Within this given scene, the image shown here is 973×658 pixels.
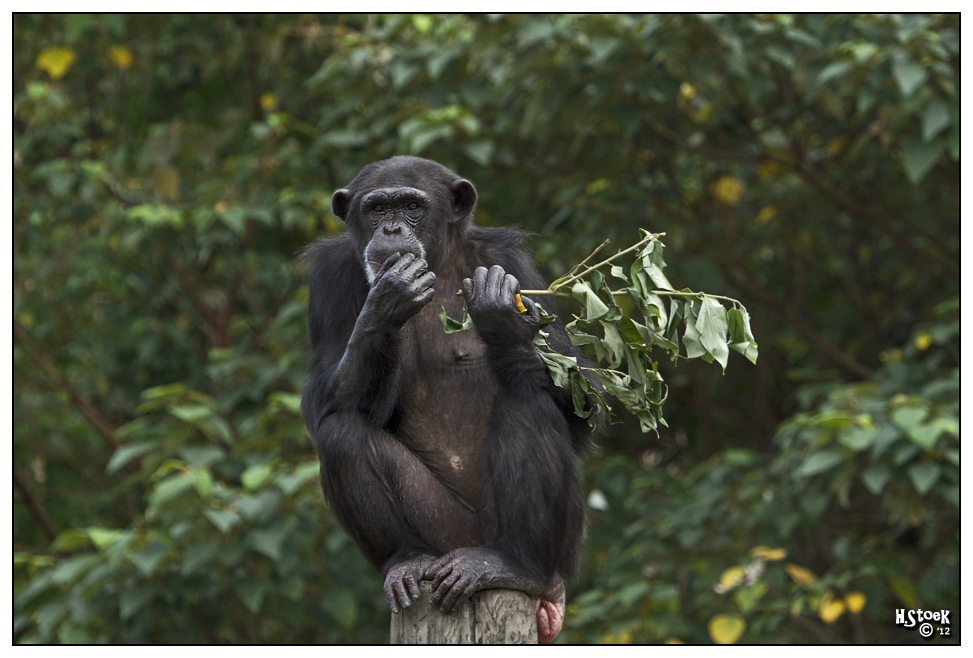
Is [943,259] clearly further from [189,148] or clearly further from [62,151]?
[62,151]

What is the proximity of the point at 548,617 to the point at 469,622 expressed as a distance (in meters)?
0.59

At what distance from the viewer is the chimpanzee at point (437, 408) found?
12.3 feet

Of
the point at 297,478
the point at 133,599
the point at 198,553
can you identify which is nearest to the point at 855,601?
the point at 297,478

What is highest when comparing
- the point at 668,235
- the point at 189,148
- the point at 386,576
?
the point at 189,148

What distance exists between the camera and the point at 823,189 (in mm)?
6988

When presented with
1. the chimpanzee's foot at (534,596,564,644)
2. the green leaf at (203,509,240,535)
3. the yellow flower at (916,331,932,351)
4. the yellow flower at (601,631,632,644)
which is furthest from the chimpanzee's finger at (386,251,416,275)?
the yellow flower at (916,331,932,351)

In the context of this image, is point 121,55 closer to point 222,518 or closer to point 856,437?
point 222,518

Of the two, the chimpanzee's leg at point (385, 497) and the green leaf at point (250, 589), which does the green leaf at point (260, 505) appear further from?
the chimpanzee's leg at point (385, 497)

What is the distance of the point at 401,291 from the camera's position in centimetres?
364

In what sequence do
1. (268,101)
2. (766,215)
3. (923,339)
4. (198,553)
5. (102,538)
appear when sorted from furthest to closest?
(268,101) → (766,215) → (923,339) → (102,538) → (198,553)

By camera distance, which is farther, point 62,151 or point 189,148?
point 62,151

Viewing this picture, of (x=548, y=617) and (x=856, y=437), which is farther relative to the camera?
(x=856, y=437)

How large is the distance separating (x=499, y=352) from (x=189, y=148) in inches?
186

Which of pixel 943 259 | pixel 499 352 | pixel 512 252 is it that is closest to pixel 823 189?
pixel 943 259
